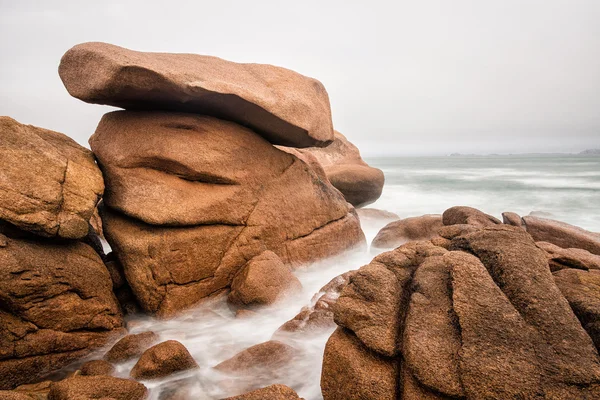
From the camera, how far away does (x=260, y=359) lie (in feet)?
15.0

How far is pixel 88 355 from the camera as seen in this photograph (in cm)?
481

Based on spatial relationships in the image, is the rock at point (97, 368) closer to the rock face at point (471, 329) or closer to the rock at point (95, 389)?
the rock at point (95, 389)

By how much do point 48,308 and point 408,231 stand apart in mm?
7813

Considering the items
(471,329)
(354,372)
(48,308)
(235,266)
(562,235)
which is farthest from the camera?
(562,235)

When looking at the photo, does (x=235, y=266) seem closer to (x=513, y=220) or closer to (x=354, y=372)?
(x=354, y=372)

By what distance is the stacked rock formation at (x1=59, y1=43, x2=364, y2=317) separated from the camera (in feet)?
18.8

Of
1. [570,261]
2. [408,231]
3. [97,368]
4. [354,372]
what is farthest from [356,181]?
[354,372]

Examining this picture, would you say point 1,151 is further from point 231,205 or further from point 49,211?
point 231,205

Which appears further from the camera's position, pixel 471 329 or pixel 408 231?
pixel 408 231

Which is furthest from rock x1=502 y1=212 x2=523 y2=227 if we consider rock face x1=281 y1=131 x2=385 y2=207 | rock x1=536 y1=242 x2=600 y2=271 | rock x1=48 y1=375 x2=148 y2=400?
rock x1=48 y1=375 x2=148 y2=400

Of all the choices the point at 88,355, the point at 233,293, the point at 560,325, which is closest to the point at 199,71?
the point at 233,293

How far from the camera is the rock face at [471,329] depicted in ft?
8.98

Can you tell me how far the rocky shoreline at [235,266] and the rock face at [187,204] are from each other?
0.03 m

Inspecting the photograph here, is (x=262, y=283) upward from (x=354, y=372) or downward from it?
downward
